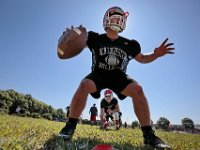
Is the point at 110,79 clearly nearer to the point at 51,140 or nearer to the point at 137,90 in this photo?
the point at 137,90

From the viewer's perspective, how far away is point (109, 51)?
16.1 feet

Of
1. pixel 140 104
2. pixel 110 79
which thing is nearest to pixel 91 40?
pixel 110 79

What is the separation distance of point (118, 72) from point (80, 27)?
1.07m

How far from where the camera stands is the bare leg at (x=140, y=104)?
176 inches

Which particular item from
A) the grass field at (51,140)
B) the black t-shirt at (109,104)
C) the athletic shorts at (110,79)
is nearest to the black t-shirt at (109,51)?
the athletic shorts at (110,79)

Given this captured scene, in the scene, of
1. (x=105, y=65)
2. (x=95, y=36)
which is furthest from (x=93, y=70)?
(x=95, y=36)

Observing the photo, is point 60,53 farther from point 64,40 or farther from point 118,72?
point 118,72

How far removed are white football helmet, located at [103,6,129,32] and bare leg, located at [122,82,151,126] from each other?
1.24 meters

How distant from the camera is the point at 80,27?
475cm

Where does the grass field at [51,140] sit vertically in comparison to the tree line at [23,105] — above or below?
below

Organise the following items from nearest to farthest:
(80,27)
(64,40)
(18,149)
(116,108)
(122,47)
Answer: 1. (18,149)
2. (64,40)
3. (80,27)
4. (122,47)
5. (116,108)

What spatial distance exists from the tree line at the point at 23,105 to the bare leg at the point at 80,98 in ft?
277

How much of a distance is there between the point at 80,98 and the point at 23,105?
3928 inches

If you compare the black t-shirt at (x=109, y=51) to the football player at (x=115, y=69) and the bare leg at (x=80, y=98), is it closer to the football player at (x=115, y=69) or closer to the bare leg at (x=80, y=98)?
A: the football player at (x=115, y=69)
